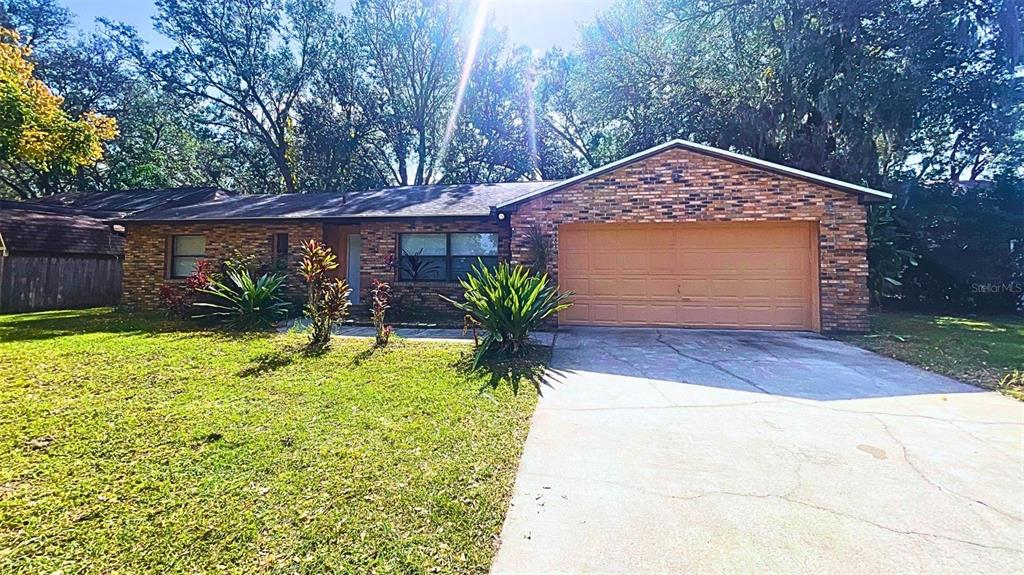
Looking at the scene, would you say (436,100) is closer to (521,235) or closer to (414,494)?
(521,235)

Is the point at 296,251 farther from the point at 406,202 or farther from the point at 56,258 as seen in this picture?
the point at 56,258

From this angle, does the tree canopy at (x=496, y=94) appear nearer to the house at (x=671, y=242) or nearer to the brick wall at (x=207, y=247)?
the brick wall at (x=207, y=247)

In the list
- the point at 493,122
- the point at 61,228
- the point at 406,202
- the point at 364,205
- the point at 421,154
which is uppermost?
the point at 493,122

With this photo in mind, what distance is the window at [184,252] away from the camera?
12.3m

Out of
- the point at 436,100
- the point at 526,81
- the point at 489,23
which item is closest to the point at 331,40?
the point at 436,100

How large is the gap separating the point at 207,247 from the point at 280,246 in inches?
79.5

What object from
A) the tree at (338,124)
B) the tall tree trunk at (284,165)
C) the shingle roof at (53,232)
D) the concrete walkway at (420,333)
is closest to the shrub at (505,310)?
the concrete walkway at (420,333)

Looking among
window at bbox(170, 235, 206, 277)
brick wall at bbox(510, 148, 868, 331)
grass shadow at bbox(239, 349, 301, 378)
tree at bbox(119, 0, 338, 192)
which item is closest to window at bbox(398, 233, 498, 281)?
brick wall at bbox(510, 148, 868, 331)

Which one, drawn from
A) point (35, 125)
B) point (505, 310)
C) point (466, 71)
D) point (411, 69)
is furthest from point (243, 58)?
point (505, 310)

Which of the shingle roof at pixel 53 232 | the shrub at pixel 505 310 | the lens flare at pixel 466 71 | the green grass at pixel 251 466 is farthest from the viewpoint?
the lens flare at pixel 466 71

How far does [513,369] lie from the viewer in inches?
236

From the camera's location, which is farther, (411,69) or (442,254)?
(411,69)

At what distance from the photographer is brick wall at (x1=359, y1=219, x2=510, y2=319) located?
36.1 feet

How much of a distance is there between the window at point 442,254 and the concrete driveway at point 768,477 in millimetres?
6055
